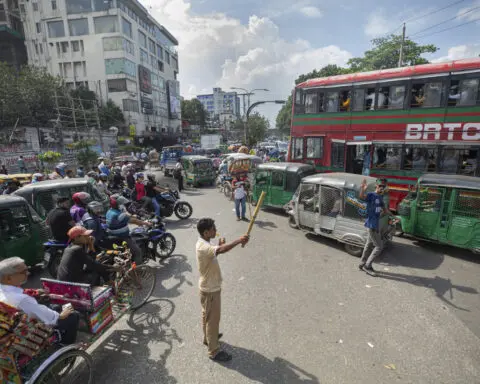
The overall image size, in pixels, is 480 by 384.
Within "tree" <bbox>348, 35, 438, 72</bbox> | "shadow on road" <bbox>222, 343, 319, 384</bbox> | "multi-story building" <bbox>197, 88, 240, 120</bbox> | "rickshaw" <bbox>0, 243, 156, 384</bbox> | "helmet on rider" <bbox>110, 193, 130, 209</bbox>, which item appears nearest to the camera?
"rickshaw" <bbox>0, 243, 156, 384</bbox>

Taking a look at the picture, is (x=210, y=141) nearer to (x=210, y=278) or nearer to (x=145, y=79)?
(x=145, y=79)

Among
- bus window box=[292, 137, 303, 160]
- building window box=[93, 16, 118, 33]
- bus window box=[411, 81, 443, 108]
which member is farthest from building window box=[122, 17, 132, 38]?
bus window box=[411, 81, 443, 108]

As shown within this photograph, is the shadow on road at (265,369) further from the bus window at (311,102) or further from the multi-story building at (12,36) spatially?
the multi-story building at (12,36)

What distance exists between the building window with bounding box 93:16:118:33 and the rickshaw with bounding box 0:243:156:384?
1910 inches

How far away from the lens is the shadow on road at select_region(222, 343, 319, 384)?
3193 mm

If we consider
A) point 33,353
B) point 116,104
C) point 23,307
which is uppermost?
point 116,104

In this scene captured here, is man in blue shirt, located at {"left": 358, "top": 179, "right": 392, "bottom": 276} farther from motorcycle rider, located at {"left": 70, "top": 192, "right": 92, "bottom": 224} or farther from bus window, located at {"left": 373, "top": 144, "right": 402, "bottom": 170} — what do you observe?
motorcycle rider, located at {"left": 70, "top": 192, "right": 92, "bottom": 224}

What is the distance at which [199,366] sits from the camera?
344 cm

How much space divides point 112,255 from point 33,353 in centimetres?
227

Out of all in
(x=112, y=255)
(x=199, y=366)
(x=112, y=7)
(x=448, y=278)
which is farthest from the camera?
(x=112, y=7)

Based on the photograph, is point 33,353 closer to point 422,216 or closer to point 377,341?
point 377,341

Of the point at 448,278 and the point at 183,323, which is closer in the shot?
the point at 183,323

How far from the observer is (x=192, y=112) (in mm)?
76062

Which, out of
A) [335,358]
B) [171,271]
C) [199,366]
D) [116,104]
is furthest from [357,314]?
[116,104]
